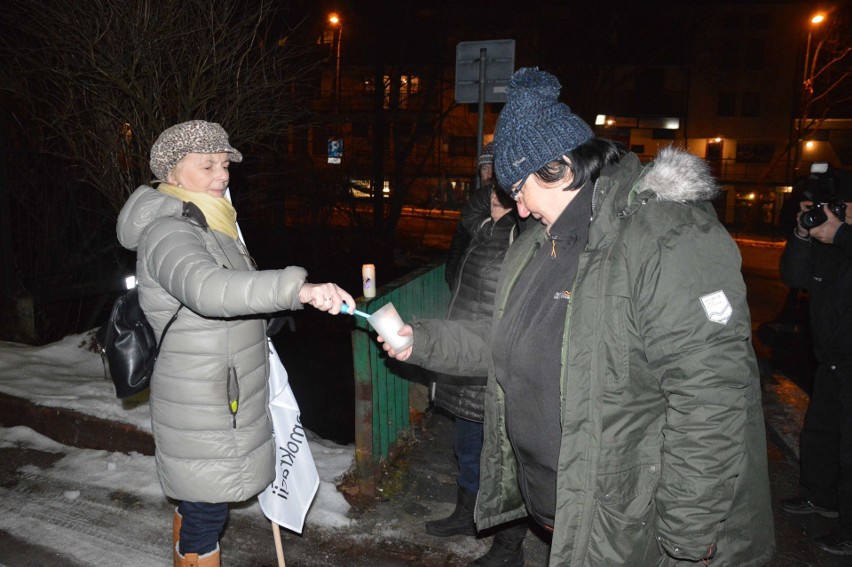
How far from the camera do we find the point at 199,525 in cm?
276

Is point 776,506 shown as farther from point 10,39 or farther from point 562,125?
point 10,39

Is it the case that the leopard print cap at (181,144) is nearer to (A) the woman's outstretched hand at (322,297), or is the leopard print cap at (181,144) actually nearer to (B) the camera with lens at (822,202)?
(A) the woman's outstretched hand at (322,297)

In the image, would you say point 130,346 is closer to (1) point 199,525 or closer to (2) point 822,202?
(1) point 199,525

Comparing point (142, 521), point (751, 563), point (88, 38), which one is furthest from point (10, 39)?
point (751, 563)

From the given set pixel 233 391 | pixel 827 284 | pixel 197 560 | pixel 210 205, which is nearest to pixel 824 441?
pixel 827 284

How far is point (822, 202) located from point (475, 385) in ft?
7.64

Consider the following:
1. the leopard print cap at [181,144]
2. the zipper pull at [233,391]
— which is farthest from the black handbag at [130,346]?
the leopard print cap at [181,144]

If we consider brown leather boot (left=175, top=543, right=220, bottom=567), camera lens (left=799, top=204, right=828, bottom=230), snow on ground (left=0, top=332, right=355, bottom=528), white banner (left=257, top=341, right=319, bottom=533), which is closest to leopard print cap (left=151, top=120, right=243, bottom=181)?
white banner (left=257, top=341, right=319, bottom=533)

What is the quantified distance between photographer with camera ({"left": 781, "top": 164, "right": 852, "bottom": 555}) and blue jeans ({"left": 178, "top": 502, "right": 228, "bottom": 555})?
339 cm

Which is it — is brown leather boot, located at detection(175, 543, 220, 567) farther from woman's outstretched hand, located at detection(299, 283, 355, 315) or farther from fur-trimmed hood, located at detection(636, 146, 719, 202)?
fur-trimmed hood, located at detection(636, 146, 719, 202)

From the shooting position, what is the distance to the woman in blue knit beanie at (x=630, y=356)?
5.70 feet

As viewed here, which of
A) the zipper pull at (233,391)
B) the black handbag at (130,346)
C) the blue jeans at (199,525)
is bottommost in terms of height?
the blue jeans at (199,525)

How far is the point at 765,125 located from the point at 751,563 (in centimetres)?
4247

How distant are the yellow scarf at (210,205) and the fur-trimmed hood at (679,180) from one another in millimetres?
1787
